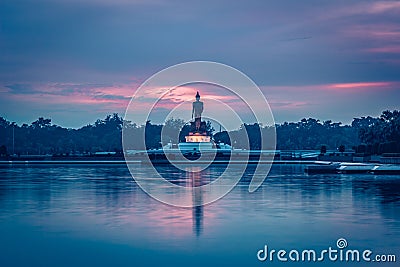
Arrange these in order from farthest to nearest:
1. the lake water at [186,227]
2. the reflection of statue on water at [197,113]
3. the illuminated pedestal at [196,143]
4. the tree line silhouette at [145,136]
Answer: the tree line silhouette at [145,136]
the reflection of statue on water at [197,113]
the illuminated pedestal at [196,143]
the lake water at [186,227]

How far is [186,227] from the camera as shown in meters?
19.0

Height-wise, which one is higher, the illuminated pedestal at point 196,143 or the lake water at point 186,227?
the illuminated pedestal at point 196,143

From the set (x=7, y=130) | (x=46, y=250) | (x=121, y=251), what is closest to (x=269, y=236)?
(x=121, y=251)

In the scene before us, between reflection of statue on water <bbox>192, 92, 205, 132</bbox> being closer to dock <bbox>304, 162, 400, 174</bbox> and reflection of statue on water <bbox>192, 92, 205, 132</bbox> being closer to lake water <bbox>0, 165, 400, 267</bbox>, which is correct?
dock <bbox>304, 162, 400, 174</bbox>

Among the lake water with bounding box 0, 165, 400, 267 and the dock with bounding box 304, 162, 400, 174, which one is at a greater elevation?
the dock with bounding box 304, 162, 400, 174

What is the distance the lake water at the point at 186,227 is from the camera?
1490cm

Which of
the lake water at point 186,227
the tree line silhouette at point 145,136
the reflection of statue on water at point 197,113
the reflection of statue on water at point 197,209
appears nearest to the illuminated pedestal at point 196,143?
the reflection of statue on water at point 197,113

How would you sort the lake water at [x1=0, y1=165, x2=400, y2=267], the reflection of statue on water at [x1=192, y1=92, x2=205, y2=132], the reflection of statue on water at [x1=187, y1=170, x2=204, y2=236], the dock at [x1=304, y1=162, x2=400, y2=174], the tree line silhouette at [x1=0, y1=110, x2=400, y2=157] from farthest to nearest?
1. the tree line silhouette at [x1=0, y1=110, x2=400, y2=157]
2. the reflection of statue on water at [x1=192, y1=92, x2=205, y2=132]
3. the dock at [x1=304, y1=162, x2=400, y2=174]
4. the reflection of statue on water at [x1=187, y1=170, x2=204, y2=236]
5. the lake water at [x1=0, y1=165, x2=400, y2=267]

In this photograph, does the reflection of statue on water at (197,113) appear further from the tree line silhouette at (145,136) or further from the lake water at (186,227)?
the lake water at (186,227)

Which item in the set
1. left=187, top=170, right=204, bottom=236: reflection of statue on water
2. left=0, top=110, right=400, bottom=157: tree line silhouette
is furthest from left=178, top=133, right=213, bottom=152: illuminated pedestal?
left=187, top=170, right=204, bottom=236: reflection of statue on water

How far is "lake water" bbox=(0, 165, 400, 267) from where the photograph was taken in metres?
14.9

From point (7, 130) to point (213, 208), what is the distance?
124152 mm

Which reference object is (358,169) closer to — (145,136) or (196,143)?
(196,143)

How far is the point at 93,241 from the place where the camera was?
16734 millimetres
